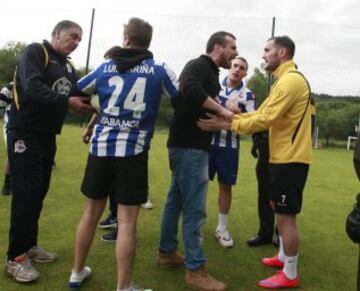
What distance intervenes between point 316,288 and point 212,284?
3.09 feet

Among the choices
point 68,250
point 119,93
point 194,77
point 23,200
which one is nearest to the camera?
point 119,93

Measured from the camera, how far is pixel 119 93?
3180 mm

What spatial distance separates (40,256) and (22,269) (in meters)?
0.42

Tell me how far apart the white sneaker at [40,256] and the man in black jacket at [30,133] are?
143 millimetres

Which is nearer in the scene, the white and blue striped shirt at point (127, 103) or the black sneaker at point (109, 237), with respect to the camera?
the white and blue striped shirt at point (127, 103)

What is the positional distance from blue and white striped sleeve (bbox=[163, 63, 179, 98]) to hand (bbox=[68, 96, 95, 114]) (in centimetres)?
58

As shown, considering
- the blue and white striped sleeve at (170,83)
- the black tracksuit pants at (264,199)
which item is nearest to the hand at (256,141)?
the black tracksuit pants at (264,199)

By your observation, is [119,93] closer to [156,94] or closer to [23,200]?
[156,94]

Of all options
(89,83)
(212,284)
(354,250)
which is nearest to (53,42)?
(89,83)

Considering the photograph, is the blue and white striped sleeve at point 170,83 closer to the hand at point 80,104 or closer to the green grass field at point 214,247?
the hand at point 80,104

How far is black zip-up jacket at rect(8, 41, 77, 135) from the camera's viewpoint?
3.41 metres

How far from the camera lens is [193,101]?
3.42 m

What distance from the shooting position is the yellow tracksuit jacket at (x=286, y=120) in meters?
3.62

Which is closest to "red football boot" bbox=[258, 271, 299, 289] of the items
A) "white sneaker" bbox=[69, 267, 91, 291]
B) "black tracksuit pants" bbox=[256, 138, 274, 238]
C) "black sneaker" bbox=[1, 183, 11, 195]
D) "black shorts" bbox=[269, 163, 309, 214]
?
"black shorts" bbox=[269, 163, 309, 214]
